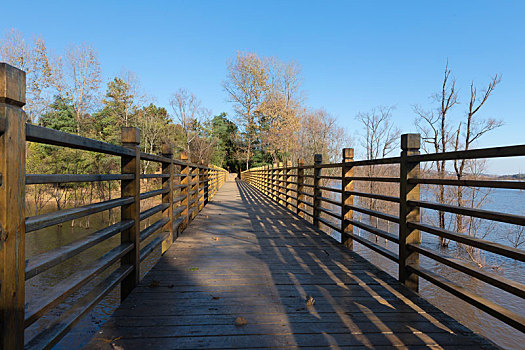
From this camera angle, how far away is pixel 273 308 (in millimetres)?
2219

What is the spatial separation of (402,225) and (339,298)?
970 mm

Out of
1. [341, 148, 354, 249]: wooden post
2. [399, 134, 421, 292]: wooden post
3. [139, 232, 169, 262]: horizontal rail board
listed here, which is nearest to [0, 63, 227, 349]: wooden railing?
[139, 232, 169, 262]: horizontal rail board

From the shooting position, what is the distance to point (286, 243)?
171 inches

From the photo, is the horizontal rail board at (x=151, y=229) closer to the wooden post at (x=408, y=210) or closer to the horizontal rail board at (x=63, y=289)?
the horizontal rail board at (x=63, y=289)

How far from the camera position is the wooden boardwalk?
179cm

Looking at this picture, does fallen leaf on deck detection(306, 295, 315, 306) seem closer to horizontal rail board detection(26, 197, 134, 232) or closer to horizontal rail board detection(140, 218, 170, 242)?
horizontal rail board detection(140, 218, 170, 242)

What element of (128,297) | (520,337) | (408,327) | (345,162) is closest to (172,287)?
(128,297)

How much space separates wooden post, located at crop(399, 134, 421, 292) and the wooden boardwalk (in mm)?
143

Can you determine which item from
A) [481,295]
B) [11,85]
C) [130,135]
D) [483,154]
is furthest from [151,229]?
[481,295]

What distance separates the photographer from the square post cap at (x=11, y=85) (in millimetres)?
1162

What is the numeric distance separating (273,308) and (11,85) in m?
2.09

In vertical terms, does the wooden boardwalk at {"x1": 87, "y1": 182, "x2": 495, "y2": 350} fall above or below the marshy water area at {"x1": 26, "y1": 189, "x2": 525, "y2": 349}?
above

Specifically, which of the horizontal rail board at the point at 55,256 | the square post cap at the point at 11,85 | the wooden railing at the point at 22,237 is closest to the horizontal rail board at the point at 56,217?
the wooden railing at the point at 22,237

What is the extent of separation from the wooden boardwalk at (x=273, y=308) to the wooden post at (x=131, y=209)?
121 mm
